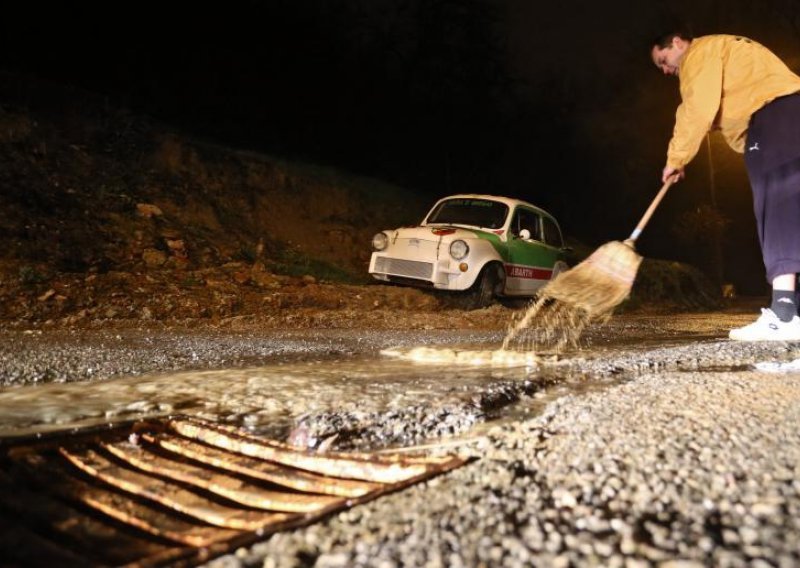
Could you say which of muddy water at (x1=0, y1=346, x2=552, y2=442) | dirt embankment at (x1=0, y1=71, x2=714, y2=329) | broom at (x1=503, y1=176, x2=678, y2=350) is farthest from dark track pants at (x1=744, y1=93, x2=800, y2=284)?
dirt embankment at (x1=0, y1=71, x2=714, y2=329)

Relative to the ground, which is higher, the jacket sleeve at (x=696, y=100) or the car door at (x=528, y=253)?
the jacket sleeve at (x=696, y=100)

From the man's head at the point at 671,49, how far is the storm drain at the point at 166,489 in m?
3.74

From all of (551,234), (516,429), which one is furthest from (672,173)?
(551,234)

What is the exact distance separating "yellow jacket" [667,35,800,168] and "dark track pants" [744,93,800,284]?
9cm

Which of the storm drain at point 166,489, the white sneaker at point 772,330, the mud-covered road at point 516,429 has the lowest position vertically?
the storm drain at point 166,489

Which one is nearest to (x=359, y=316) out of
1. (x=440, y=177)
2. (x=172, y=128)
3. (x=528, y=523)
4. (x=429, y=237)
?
(x=429, y=237)

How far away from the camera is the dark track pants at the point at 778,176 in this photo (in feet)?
12.4

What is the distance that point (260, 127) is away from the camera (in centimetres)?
1662

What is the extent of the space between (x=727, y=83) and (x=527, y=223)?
5.25 meters

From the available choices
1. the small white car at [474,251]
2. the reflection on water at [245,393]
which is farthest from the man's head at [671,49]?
the small white car at [474,251]

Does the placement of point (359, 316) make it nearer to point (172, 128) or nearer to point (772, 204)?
point (772, 204)

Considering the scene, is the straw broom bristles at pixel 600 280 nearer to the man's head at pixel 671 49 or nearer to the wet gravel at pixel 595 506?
the man's head at pixel 671 49

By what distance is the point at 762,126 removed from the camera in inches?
155

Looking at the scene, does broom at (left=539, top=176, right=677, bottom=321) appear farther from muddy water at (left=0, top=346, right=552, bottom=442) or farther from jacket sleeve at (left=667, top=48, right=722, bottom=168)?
muddy water at (left=0, top=346, right=552, bottom=442)
